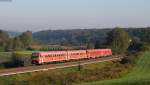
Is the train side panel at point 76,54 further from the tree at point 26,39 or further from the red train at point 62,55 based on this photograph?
the tree at point 26,39

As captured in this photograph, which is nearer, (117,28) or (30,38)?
(117,28)

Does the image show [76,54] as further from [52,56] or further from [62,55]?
[52,56]

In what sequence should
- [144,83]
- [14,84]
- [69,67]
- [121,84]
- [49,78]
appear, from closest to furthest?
[144,83]
[121,84]
[14,84]
[49,78]
[69,67]

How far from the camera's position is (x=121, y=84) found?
28562 millimetres

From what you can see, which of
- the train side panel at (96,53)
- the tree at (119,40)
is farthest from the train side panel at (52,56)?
the tree at (119,40)

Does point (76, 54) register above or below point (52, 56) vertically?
below

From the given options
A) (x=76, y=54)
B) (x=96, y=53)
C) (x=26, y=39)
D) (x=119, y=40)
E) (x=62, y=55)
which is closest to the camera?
(x=62, y=55)

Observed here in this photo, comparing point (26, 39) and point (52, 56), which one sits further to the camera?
point (26, 39)

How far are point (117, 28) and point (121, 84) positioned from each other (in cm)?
10121

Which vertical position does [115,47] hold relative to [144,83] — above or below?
below

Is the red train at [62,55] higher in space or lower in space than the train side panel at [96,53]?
higher

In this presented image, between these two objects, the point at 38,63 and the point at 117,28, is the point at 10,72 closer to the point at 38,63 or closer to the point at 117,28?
the point at 38,63

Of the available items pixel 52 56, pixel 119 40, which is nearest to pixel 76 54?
pixel 52 56

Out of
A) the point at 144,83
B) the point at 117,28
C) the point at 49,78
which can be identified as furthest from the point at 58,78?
the point at 117,28
